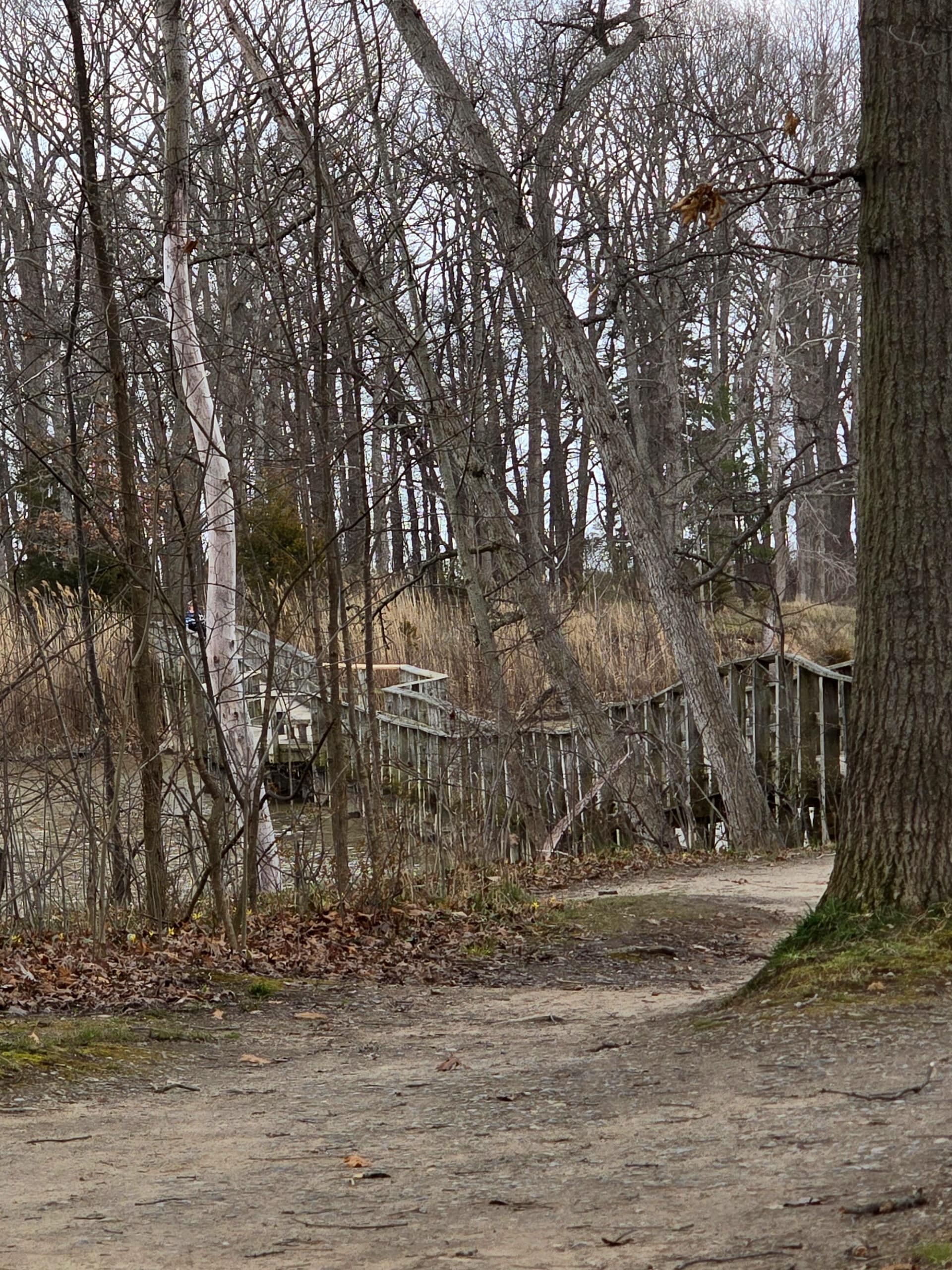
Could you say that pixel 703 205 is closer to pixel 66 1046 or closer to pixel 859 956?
pixel 859 956

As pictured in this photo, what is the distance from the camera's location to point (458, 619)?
19234 mm

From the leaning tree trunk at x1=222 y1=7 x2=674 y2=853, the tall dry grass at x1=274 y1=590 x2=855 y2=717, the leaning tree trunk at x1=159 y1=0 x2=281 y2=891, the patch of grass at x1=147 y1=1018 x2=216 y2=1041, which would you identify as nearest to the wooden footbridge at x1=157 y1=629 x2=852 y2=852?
the leaning tree trunk at x1=222 y1=7 x2=674 y2=853

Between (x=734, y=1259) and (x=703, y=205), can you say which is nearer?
(x=734, y=1259)

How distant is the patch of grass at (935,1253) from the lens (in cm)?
233

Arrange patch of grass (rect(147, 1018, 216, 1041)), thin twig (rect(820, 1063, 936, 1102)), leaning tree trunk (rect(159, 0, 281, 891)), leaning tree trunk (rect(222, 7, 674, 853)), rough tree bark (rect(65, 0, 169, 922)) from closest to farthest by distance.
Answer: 1. thin twig (rect(820, 1063, 936, 1102))
2. patch of grass (rect(147, 1018, 216, 1041))
3. rough tree bark (rect(65, 0, 169, 922))
4. leaning tree trunk (rect(159, 0, 281, 891))
5. leaning tree trunk (rect(222, 7, 674, 853))

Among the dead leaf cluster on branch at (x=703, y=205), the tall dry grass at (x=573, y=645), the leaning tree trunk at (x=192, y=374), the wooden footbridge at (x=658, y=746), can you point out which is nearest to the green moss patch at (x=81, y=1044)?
the dead leaf cluster on branch at (x=703, y=205)

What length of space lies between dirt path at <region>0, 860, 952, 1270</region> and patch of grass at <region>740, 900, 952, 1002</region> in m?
0.14

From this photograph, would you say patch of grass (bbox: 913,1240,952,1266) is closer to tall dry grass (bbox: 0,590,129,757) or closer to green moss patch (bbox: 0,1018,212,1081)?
green moss patch (bbox: 0,1018,212,1081)

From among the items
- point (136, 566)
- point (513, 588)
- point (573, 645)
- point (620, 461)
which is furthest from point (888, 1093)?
point (573, 645)

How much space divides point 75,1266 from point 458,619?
1646 cm

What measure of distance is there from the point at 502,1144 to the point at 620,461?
9.27 meters

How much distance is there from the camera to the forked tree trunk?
11703 mm

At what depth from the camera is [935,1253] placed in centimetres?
237

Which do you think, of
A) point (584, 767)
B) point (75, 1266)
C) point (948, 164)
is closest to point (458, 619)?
point (584, 767)
